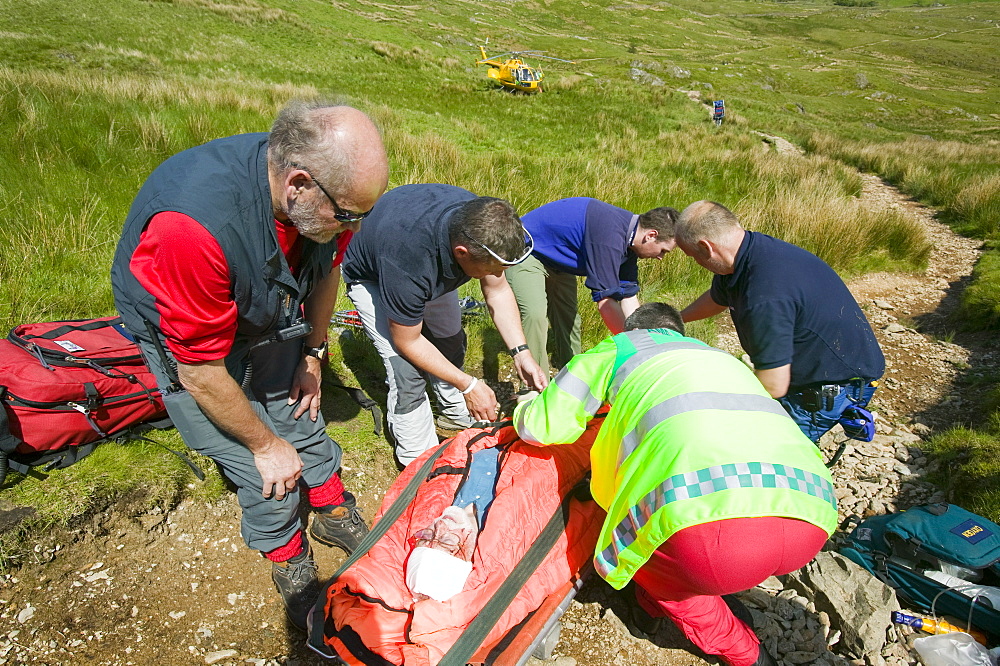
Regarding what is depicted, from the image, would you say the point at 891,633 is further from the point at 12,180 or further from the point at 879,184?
the point at 879,184

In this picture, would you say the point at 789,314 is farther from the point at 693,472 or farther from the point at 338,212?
the point at 338,212

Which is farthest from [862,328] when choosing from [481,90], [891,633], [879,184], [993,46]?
[993,46]

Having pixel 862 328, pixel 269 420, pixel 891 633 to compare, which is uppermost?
pixel 862 328

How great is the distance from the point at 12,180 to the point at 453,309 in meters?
4.18

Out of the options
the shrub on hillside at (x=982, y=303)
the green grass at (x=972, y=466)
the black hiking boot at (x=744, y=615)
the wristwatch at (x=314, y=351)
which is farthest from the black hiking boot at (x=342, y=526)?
the shrub on hillside at (x=982, y=303)

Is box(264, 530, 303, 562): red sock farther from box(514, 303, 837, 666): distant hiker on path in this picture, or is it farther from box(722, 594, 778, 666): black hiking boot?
box(722, 594, 778, 666): black hiking boot

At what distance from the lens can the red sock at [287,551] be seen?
251 cm

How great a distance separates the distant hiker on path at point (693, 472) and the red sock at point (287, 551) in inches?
55.6

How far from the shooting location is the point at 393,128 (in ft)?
30.8

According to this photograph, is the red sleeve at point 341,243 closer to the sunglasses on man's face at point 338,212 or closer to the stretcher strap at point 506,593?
the sunglasses on man's face at point 338,212

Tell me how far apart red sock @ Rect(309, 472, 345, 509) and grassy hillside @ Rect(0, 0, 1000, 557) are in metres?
0.71

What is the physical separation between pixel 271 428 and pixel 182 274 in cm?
101

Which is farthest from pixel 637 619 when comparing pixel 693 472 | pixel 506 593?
pixel 693 472

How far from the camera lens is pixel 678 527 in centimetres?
173
